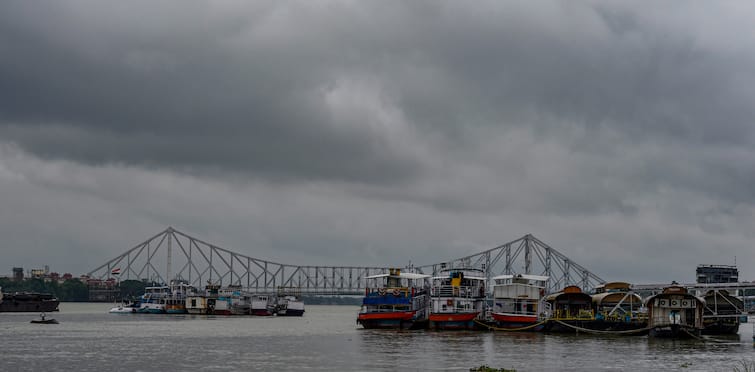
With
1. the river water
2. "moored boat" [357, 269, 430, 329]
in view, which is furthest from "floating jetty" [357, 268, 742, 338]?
the river water

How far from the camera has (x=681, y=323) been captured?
96.0 m

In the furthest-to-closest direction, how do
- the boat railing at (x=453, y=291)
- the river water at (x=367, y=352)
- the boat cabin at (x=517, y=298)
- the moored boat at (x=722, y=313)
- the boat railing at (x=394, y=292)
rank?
the boat railing at (x=394, y=292), the boat railing at (x=453, y=291), the boat cabin at (x=517, y=298), the moored boat at (x=722, y=313), the river water at (x=367, y=352)

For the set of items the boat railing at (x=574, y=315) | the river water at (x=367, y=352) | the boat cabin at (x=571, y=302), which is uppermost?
the boat cabin at (x=571, y=302)

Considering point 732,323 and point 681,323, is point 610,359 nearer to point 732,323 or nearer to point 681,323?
point 681,323

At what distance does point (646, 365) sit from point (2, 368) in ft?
144

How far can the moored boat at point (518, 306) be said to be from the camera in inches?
4183

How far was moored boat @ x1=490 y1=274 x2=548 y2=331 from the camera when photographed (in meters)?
106

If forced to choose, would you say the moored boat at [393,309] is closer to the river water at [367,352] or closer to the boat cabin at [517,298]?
the river water at [367,352]

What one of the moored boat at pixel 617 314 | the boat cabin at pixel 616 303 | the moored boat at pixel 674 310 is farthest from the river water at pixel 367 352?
the boat cabin at pixel 616 303

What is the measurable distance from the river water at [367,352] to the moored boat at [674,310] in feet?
7.56

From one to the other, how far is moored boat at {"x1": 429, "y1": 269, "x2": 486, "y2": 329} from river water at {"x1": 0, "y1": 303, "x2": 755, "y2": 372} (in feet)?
17.8

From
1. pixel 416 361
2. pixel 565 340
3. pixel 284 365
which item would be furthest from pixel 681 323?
pixel 284 365

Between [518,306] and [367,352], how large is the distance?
4110 centimetres

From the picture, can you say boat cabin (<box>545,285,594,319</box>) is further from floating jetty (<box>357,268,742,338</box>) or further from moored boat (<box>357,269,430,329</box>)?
moored boat (<box>357,269,430,329</box>)
